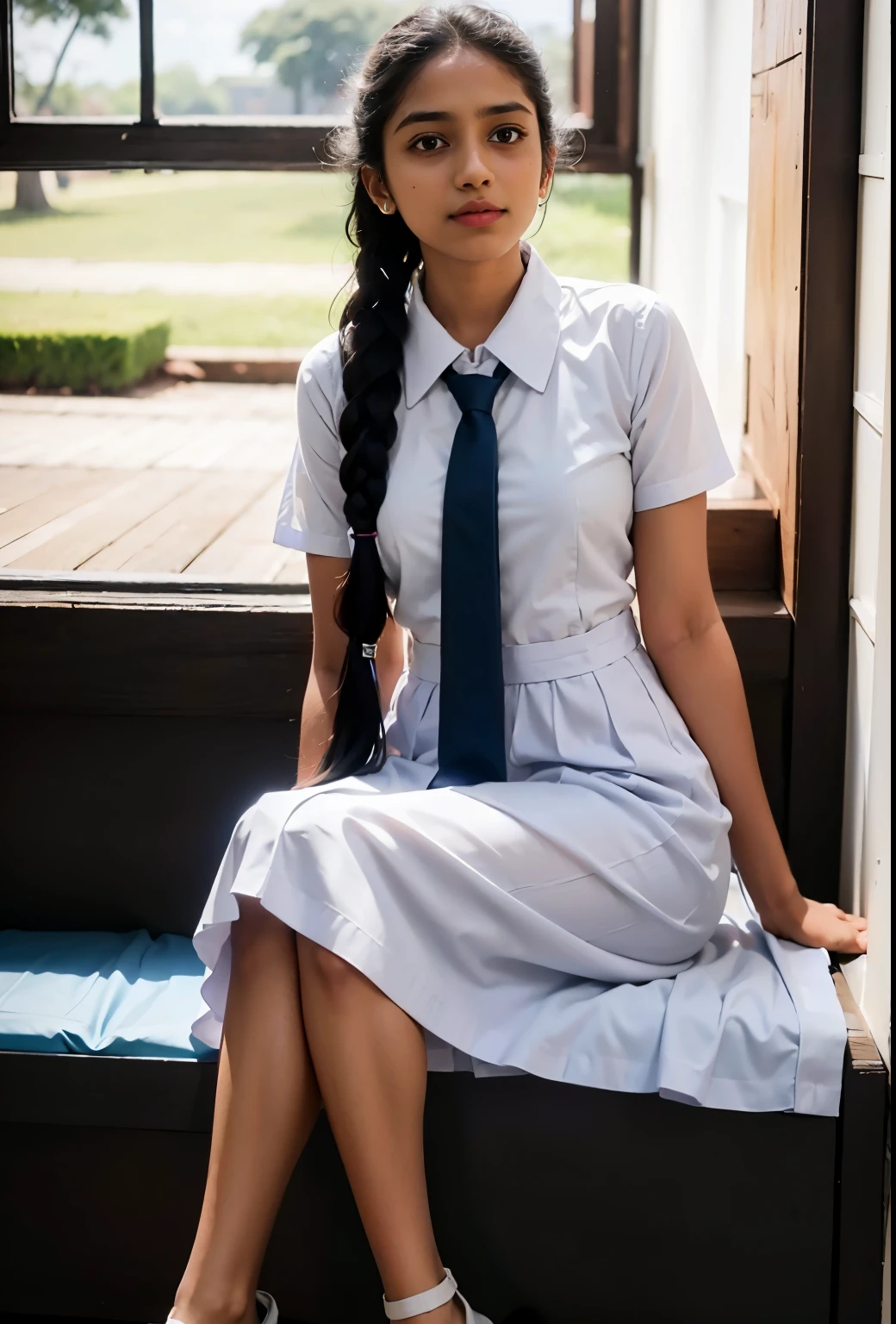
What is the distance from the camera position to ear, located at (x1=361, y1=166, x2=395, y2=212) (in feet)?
5.88

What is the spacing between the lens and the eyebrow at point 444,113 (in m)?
1.68

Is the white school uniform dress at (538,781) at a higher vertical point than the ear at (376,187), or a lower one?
lower

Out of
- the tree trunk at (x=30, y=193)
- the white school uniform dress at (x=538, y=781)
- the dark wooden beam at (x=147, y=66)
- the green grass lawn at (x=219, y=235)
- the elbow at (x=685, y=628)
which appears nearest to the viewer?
the white school uniform dress at (x=538, y=781)

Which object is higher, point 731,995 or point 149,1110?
point 731,995

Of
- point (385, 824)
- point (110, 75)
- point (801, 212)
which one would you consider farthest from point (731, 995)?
point (110, 75)

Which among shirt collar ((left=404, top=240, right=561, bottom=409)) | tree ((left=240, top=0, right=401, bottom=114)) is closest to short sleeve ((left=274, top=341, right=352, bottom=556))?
shirt collar ((left=404, top=240, right=561, bottom=409))

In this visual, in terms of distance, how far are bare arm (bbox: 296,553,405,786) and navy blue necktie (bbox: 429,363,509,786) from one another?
0.65 feet

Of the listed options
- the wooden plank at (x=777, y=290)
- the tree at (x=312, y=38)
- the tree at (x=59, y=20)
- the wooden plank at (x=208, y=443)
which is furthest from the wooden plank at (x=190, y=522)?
the tree at (x=312, y=38)

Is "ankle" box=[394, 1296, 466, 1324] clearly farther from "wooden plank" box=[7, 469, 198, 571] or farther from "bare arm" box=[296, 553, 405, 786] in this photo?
"wooden plank" box=[7, 469, 198, 571]

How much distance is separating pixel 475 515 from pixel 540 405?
17cm

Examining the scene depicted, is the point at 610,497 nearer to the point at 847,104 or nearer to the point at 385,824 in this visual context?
the point at 385,824

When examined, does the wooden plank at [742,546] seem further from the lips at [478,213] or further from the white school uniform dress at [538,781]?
the lips at [478,213]

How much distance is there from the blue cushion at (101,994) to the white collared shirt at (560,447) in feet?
2.02

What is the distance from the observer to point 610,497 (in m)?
1.74
